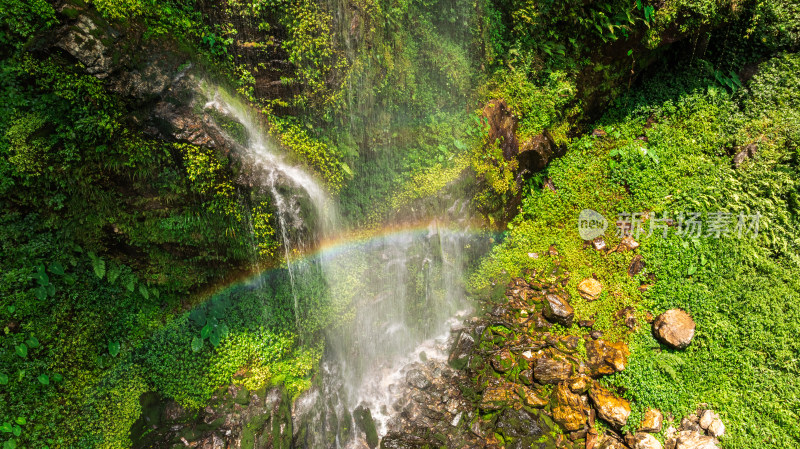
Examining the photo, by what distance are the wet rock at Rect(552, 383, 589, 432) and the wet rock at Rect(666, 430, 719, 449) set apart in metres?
1.40

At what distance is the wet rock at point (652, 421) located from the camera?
596cm

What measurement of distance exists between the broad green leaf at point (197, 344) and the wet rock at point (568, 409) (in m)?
6.49

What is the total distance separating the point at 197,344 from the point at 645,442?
796 centimetres

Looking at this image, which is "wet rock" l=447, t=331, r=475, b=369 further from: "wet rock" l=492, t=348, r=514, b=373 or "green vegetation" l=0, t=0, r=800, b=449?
"green vegetation" l=0, t=0, r=800, b=449

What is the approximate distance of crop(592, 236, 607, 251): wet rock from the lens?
25.2 ft

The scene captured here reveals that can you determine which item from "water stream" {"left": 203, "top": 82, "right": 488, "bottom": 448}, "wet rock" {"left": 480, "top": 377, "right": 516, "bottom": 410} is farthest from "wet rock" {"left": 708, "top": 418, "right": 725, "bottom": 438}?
"water stream" {"left": 203, "top": 82, "right": 488, "bottom": 448}

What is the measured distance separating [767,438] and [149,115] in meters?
10.9

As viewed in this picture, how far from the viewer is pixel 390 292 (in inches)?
305

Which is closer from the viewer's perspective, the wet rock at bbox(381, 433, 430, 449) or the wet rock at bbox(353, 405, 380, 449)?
the wet rock at bbox(381, 433, 430, 449)

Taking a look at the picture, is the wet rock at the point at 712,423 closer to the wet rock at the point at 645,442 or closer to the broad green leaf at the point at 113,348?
the wet rock at the point at 645,442

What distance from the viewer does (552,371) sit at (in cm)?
653

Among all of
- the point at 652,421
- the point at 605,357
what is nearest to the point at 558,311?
the point at 605,357

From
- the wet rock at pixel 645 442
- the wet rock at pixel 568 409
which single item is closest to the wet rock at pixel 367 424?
the wet rock at pixel 568 409

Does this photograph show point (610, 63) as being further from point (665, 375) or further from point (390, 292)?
point (390, 292)
